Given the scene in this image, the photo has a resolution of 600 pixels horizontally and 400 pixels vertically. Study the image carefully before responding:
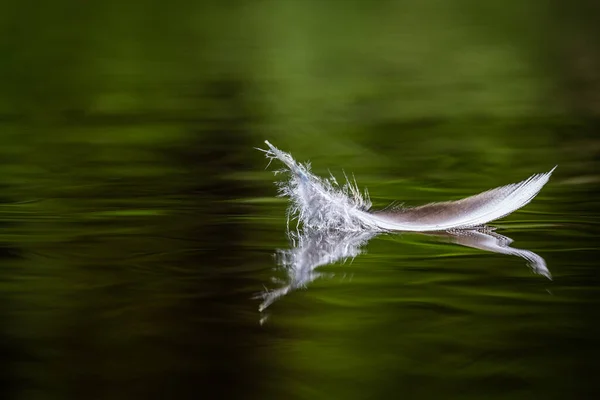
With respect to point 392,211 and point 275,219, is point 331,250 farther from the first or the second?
point 275,219

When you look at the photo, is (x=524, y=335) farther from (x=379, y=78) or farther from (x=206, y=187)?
(x=379, y=78)

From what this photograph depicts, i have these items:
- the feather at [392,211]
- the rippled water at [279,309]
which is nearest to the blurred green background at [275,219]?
the rippled water at [279,309]

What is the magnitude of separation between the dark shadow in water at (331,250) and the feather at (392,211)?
0.16 feet

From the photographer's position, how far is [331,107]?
35.6ft

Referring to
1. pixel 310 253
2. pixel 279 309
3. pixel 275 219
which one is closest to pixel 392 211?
pixel 275 219

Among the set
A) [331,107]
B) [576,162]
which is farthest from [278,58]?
[576,162]

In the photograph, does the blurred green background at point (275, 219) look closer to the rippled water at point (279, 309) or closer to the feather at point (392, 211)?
the rippled water at point (279, 309)

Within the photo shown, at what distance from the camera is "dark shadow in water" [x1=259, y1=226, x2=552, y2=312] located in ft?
14.0

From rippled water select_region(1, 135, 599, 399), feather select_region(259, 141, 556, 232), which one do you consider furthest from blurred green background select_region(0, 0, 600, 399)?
feather select_region(259, 141, 556, 232)

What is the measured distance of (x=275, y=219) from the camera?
5.43m

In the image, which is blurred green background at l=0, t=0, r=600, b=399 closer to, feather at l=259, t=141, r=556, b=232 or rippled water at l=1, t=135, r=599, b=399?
rippled water at l=1, t=135, r=599, b=399

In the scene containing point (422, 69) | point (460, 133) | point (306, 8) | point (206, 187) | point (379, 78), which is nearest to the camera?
point (206, 187)

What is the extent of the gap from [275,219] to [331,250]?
2.35 feet

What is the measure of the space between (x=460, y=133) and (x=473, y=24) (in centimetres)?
862
